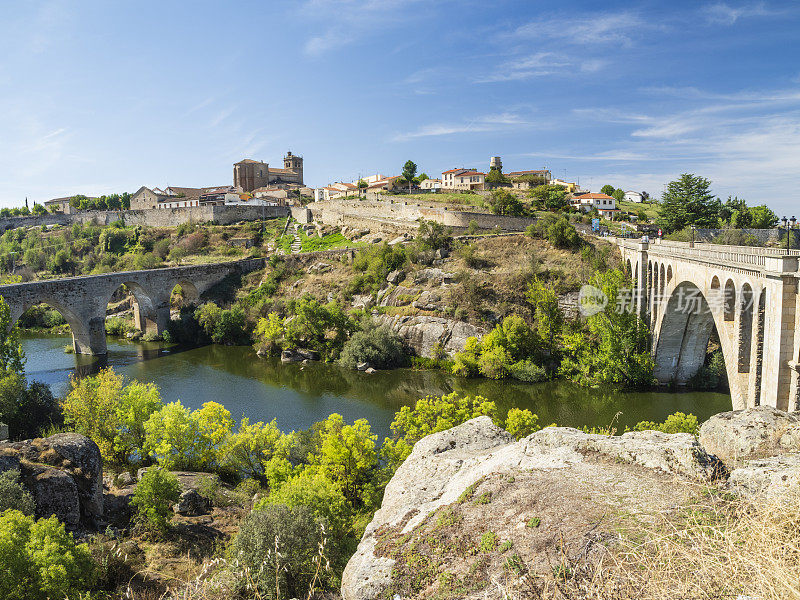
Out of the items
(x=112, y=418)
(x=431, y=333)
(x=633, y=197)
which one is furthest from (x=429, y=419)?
(x=633, y=197)

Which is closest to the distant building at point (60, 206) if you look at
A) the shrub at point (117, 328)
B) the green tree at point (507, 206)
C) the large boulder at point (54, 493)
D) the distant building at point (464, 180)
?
the shrub at point (117, 328)

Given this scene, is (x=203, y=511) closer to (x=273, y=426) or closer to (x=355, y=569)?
(x=273, y=426)

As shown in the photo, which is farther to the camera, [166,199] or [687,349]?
[166,199]

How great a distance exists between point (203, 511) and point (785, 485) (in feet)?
53.4

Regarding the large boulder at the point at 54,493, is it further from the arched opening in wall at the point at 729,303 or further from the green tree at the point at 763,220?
the green tree at the point at 763,220

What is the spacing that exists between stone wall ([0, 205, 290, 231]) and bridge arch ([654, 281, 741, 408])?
61746mm

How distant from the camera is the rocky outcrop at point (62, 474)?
1396cm

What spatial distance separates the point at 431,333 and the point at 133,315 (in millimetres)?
35737

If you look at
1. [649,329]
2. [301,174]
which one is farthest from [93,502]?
[301,174]

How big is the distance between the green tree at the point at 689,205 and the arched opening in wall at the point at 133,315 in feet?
176

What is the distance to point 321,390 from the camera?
34156 mm

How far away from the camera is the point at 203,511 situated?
664 inches

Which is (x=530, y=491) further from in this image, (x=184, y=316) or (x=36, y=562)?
(x=184, y=316)

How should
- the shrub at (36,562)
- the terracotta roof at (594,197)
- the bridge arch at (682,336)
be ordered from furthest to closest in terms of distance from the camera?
1. the terracotta roof at (594,197)
2. the bridge arch at (682,336)
3. the shrub at (36,562)
